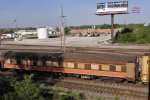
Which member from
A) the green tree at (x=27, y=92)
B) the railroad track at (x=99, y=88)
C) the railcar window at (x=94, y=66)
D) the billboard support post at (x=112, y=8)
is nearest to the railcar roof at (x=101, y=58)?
the railcar window at (x=94, y=66)

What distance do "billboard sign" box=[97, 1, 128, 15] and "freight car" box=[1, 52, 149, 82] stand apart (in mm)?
57647

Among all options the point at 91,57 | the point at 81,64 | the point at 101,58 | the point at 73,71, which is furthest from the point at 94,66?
the point at 73,71

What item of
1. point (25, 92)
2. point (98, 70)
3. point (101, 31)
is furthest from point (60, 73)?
point (101, 31)

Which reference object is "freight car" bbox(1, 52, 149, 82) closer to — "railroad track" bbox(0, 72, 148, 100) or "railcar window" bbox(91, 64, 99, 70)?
"railcar window" bbox(91, 64, 99, 70)

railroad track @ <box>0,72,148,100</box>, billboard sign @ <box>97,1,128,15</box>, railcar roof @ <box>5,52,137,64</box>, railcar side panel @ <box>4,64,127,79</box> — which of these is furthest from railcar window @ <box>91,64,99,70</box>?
billboard sign @ <box>97,1,128,15</box>

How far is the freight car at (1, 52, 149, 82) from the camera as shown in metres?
A: 35.2

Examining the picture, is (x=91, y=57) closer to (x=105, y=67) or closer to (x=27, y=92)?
(x=105, y=67)

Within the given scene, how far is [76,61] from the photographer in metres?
38.3

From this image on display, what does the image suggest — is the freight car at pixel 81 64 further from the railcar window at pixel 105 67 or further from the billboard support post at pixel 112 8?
the billboard support post at pixel 112 8

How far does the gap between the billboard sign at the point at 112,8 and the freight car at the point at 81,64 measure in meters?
57.6

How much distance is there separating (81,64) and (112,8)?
61493 millimetres

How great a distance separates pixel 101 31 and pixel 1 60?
154580mm

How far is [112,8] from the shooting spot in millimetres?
96250

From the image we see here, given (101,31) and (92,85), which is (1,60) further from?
(101,31)
